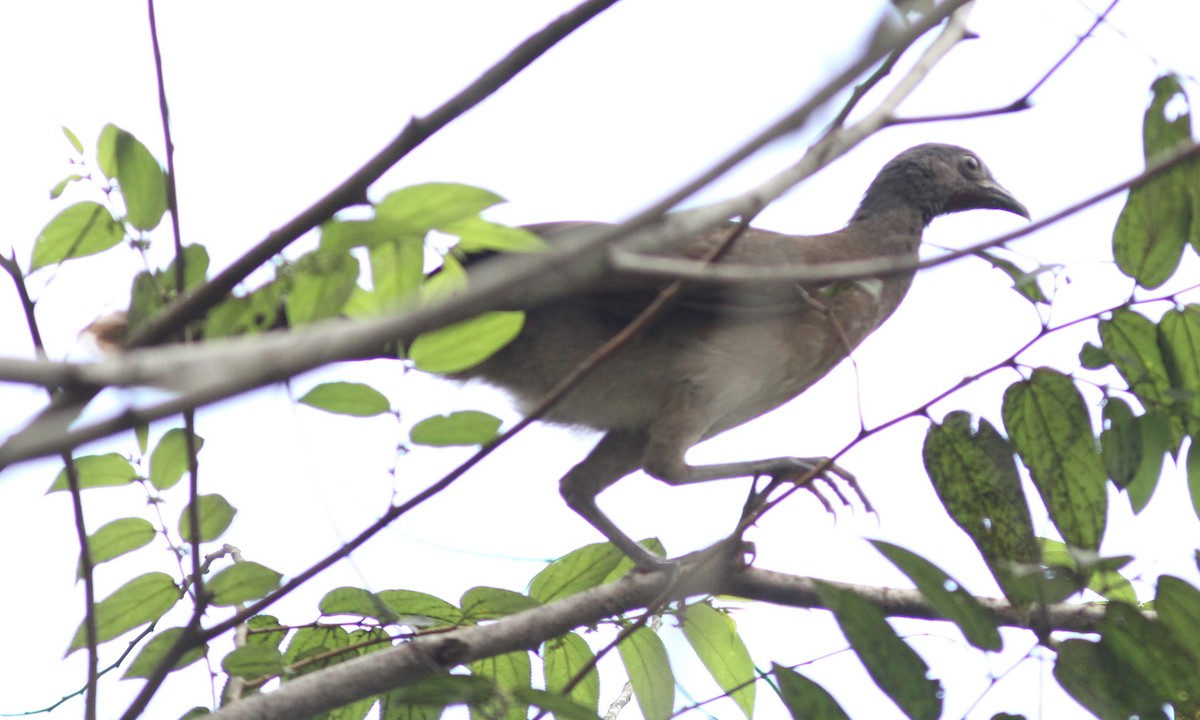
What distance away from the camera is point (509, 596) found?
2346 mm

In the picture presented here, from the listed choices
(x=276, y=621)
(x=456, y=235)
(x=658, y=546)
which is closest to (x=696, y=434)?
(x=658, y=546)

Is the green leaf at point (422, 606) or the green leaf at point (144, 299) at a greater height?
the green leaf at point (144, 299)

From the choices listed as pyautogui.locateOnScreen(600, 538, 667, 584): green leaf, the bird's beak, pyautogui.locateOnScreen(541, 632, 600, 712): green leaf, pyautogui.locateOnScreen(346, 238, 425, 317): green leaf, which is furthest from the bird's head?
pyautogui.locateOnScreen(346, 238, 425, 317): green leaf

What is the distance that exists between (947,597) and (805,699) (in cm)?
29

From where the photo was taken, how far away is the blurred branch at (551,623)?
6.42ft

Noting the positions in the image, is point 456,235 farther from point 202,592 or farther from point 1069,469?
point 1069,469

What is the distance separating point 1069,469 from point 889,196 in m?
2.88

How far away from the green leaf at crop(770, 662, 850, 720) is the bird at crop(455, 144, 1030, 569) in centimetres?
181

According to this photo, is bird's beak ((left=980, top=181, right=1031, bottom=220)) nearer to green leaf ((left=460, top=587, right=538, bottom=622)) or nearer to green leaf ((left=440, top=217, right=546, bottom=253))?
green leaf ((left=460, top=587, right=538, bottom=622))

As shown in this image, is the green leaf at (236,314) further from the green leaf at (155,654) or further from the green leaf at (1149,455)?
the green leaf at (1149,455)

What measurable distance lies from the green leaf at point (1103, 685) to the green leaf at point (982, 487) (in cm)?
20

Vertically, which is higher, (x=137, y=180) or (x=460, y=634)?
(x=137, y=180)

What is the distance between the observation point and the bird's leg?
4.11 meters

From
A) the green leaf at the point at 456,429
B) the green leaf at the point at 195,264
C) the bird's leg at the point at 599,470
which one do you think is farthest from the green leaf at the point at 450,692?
the bird's leg at the point at 599,470
